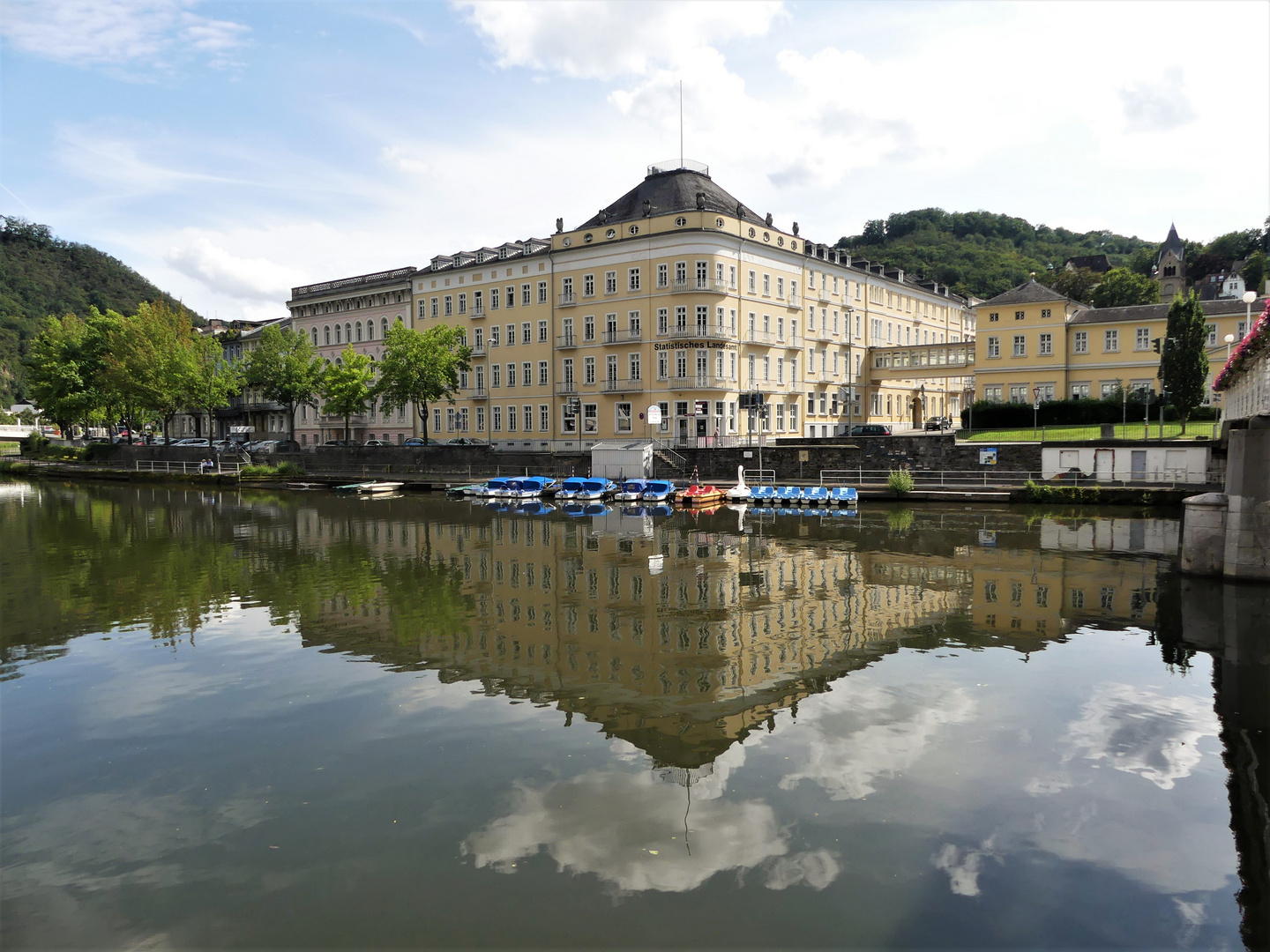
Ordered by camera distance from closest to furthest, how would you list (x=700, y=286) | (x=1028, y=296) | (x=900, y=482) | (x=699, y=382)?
(x=900, y=482), (x=699, y=382), (x=700, y=286), (x=1028, y=296)

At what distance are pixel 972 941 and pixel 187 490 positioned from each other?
71.1 meters

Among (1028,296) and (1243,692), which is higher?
(1028,296)

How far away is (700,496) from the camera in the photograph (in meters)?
47.7

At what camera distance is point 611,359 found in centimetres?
6425

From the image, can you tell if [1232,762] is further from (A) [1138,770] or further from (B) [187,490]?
(B) [187,490]

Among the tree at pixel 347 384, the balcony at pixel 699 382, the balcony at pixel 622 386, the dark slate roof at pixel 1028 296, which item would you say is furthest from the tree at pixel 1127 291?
the tree at pixel 347 384

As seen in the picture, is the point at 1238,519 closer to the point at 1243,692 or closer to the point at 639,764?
the point at 1243,692

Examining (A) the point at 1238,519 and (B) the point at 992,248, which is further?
(B) the point at 992,248

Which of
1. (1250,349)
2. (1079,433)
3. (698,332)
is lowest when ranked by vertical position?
(1079,433)

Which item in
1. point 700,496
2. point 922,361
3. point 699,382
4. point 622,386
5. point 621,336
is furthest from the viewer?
point 922,361

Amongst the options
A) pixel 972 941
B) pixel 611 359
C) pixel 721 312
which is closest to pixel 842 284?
pixel 721 312

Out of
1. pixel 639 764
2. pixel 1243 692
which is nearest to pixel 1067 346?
pixel 1243 692

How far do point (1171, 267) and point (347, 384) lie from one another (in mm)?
113973

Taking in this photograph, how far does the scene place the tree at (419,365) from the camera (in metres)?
64.7
